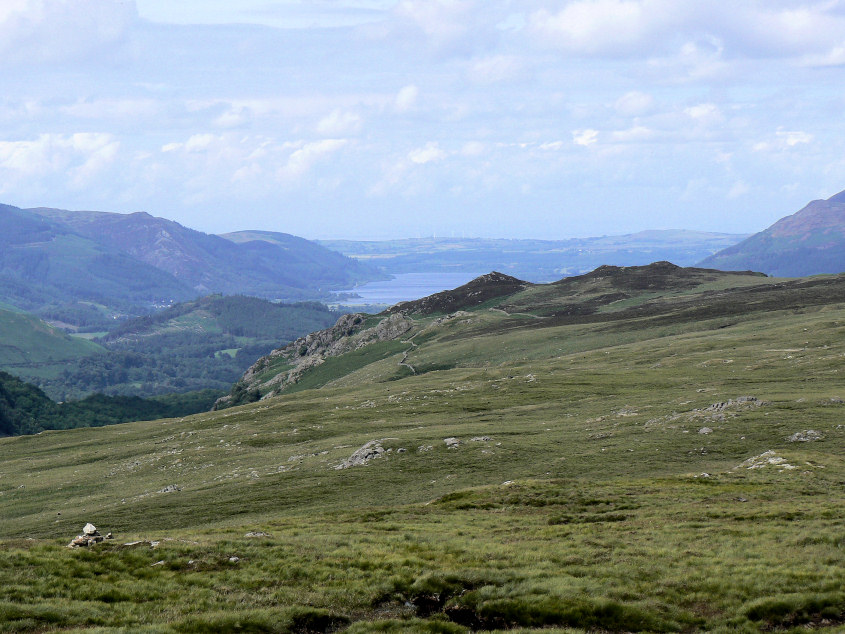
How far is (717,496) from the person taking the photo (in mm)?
42812

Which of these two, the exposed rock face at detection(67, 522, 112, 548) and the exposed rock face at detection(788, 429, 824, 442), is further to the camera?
the exposed rock face at detection(788, 429, 824, 442)

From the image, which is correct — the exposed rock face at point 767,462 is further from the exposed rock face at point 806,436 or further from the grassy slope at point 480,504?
the exposed rock face at point 806,436

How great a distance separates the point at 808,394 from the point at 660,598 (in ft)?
175

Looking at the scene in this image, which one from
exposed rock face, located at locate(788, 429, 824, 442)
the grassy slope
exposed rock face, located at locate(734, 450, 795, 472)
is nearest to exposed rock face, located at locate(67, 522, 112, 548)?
the grassy slope

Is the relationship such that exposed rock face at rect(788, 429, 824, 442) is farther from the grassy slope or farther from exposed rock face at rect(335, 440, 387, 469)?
exposed rock face at rect(335, 440, 387, 469)

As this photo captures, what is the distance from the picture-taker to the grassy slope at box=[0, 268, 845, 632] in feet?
84.6

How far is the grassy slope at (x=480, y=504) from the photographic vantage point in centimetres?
2578

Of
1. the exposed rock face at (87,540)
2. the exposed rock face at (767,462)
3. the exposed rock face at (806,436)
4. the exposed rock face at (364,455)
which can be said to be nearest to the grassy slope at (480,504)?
the exposed rock face at (767,462)

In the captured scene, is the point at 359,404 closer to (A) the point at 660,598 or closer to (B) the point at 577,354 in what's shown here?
(B) the point at 577,354

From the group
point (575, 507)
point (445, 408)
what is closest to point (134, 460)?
point (445, 408)

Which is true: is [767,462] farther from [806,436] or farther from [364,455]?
[364,455]

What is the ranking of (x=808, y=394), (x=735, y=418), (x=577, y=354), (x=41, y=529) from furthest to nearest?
(x=577, y=354) → (x=808, y=394) → (x=735, y=418) → (x=41, y=529)

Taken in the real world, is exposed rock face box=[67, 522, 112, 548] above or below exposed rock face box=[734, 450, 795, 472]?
above

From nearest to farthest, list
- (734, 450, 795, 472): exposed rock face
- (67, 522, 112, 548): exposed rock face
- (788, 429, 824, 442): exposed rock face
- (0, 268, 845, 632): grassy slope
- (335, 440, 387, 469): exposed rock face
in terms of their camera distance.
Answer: (0, 268, 845, 632): grassy slope, (67, 522, 112, 548): exposed rock face, (734, 450, 795, 472): exposed rock face, (788, 429, 824, 442): exposed rock face, (335, 440, 387, 469): exposed rock face
